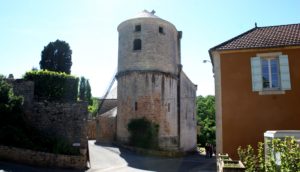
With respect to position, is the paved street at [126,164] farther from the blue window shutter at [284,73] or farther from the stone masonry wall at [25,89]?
the blue window shutter at [284,73]

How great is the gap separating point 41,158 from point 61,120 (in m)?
4.76

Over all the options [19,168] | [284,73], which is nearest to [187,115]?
[19,168]

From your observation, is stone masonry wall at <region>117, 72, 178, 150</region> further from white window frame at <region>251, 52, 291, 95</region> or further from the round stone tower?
white window frame at <region>251, 52, 291, 95</region>

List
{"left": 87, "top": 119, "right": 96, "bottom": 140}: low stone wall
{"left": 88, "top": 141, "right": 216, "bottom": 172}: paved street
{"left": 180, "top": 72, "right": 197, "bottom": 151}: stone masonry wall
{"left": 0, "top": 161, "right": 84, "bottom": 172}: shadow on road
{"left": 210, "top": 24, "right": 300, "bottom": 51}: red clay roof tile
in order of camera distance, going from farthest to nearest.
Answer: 1. {"left": 87, "top": 119, "right": 96, "bottom": 140}: low stone wall
2. {"left": 180, "top": 72, "right": 197, "bottom": 151}: stone masonry wall
3. {"left": 88, "top": 141, "right": 216, "bottom": 172}: paved street
4. {"left": 0, "top": 161, "right": 84, "bottom": 172}: shadow on road
5. {"left": 210, "top": 24, "right": 300, "bottom": 51}: red clay roof tile

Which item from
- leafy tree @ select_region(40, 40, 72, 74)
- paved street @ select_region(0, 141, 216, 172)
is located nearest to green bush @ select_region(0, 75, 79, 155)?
paved street @ select_region(0, 141, 216, 172)

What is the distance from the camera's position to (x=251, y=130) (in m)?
14.0

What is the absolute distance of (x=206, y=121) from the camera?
5650 centimetres

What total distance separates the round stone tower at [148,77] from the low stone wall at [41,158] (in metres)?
12.9

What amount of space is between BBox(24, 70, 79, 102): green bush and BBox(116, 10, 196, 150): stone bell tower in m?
9.04

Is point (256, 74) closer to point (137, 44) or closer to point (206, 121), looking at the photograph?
point (137, 44)

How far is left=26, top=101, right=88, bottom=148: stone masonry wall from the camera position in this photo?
22516 mm

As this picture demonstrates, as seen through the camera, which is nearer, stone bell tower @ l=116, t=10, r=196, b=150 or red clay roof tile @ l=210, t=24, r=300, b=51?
red clay roof tile @ l=210, t=24, r=300, b=51

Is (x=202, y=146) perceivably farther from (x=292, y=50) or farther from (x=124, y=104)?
(x=292, y=50)

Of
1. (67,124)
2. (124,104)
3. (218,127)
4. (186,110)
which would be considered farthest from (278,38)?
(186,110)
